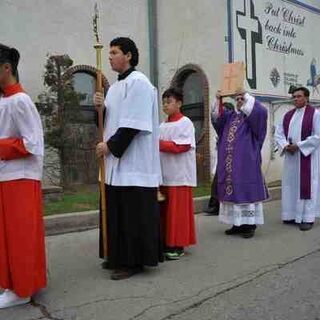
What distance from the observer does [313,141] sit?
7699 mm

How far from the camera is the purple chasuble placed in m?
6.83

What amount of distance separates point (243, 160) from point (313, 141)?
1.31 m

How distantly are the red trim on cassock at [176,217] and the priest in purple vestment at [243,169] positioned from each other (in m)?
1.14

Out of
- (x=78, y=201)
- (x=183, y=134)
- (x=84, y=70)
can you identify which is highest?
(x=84, y=70)

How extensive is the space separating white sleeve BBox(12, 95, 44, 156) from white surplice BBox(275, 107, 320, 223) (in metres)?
4.42

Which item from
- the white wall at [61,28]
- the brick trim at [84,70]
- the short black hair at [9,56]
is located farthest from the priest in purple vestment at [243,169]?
the white wall at [61,28]

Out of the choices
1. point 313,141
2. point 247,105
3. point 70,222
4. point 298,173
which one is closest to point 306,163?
point 298,173

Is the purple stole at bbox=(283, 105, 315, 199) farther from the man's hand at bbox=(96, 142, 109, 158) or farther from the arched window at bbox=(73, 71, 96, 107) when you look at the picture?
the arched window at bbox=(73, 71, 96, 107)

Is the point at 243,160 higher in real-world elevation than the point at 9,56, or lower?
lower

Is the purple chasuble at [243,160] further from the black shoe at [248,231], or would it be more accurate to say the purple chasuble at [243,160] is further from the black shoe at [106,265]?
the black shoe at [106,265]

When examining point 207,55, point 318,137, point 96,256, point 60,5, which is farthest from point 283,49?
point 96,256

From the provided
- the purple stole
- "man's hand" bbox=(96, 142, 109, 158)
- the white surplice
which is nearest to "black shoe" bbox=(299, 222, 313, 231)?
the white surplice

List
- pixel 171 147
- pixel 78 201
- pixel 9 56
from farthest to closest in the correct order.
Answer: pixel 78 201, pixel 171 147, pixel 9 56

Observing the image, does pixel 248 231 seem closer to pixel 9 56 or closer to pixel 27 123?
pixel 27 123
